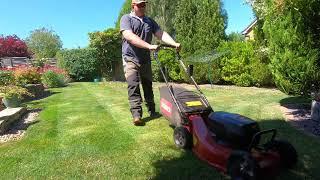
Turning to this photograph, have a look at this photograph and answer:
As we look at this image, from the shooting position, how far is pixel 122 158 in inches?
194

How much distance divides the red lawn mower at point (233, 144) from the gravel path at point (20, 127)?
291 centimetres

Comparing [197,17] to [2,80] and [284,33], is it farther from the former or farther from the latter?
[284,33]

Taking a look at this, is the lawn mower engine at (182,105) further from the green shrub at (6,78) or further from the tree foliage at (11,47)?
the tree foliage at (11,47)

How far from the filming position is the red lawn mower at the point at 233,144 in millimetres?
3757

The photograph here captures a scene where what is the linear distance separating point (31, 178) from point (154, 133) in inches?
84.1

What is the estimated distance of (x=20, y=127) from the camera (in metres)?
7.16

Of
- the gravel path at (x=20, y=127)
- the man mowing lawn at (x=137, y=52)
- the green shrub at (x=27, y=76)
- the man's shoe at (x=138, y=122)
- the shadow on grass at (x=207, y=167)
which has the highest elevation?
the man mowing lawn at (x=137, y=52)

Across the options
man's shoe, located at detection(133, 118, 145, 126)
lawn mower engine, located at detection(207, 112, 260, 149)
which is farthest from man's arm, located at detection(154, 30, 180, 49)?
lawn mower engine, located at detection(207, 112, 260, 149)

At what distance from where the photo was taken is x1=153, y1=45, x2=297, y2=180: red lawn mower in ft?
12.3

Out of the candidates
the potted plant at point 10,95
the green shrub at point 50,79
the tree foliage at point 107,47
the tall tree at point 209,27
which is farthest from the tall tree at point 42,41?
the potted plant at point 10,95

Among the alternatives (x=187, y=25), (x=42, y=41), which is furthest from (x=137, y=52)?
(x=42, y=41)

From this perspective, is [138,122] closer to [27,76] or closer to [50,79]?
[27,76]

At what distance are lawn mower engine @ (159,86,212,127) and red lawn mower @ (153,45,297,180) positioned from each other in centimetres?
1

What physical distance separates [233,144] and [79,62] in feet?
68.9
